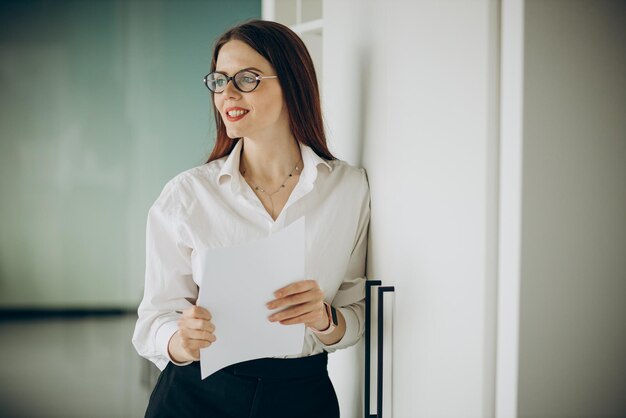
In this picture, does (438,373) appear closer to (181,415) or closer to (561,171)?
(561,171)

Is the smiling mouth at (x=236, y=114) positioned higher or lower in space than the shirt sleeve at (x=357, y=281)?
higher

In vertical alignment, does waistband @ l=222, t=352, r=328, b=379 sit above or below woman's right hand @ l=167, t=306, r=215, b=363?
below

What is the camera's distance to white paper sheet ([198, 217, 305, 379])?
3.85ft

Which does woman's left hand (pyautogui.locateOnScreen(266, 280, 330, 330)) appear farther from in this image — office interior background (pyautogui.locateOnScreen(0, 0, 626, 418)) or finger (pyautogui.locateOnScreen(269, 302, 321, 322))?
office interior background (pyautogui.locateOnScreen(0, 0, 626, 418))

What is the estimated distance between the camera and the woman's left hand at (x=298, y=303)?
1.23 meters

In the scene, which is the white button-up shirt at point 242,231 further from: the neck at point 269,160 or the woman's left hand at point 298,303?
the woman's left hand at point 298,303

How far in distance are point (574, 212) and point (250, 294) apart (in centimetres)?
62

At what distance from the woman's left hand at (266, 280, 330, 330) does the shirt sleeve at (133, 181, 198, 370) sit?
1.06 feet

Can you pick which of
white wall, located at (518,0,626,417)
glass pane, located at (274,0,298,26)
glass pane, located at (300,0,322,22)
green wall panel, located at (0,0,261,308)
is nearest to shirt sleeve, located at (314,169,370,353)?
white wall, located at (518,0,626,417)

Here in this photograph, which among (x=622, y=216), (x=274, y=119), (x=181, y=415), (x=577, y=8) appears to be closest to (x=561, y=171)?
(x=622, y=216)

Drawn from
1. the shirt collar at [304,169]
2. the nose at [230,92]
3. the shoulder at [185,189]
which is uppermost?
the nose at [230,92]

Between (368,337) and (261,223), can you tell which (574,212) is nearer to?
(368,337)

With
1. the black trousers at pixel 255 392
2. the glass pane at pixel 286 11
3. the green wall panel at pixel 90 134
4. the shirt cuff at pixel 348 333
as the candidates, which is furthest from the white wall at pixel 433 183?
A: the green wall panel at pixel 90 134

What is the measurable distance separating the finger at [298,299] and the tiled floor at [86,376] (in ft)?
7.67
